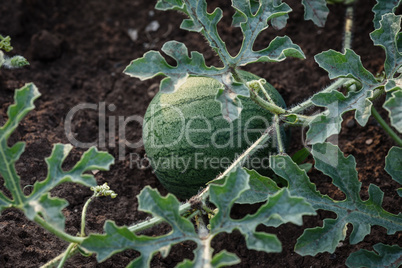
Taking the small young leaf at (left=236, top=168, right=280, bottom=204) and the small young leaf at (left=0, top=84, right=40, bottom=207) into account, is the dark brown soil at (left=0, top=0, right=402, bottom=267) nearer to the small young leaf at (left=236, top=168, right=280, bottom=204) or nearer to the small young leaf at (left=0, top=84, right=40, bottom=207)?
the small young leaf at (left=236, top=168, right=280, bottom=204)

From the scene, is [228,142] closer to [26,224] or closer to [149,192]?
[149,192]

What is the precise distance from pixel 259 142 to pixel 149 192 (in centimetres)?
75

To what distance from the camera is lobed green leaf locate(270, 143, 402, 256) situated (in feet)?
7.60

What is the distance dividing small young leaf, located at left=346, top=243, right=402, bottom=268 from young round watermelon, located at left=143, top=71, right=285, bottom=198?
2.28 ft

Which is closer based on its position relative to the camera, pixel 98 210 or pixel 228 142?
pixel 228 142

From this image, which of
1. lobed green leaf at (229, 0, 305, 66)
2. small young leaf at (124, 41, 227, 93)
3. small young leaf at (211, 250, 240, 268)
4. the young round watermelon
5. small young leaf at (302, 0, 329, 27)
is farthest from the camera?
small young leaf at (302, 0, 329, 27)

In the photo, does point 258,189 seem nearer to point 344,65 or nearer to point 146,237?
point 146,237

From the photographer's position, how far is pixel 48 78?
3.64m

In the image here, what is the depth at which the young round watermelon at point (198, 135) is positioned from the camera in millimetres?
2623

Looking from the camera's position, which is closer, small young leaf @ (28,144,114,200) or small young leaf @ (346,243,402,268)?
small young leaf @ (28,144,114,200)

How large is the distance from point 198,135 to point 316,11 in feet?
3.47

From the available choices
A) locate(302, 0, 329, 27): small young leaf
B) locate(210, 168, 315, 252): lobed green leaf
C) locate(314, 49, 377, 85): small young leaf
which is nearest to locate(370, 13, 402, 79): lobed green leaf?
locate(314, 49, 377, 85): small young leaf

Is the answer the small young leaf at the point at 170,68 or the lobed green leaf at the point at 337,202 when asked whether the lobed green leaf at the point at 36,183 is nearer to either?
the small young leaf at the point at 170,68

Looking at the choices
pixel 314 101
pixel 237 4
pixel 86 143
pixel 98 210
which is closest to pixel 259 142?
pixel 314 101
